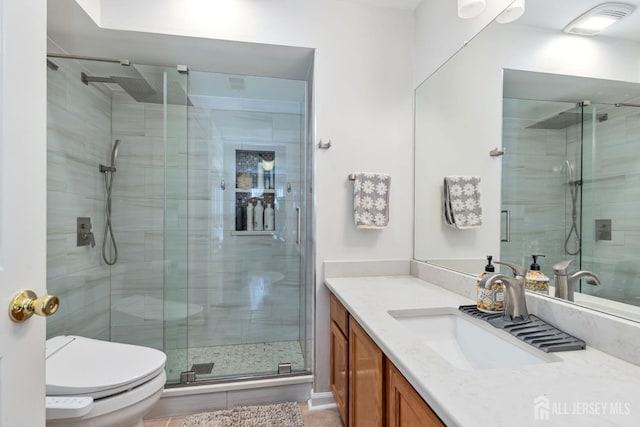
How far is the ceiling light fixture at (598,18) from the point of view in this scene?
0.89 metres

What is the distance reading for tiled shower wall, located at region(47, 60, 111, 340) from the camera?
179 cm

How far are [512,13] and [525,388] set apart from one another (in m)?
1.38

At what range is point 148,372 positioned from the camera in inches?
53.9

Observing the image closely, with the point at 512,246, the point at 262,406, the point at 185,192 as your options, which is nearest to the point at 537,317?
the point at 512,246

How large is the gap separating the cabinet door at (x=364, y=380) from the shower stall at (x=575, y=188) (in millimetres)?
710

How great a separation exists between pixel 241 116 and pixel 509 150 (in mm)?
2035

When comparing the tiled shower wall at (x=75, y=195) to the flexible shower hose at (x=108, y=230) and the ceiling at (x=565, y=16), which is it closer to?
the flexible shower hose at (x=108, y=230)

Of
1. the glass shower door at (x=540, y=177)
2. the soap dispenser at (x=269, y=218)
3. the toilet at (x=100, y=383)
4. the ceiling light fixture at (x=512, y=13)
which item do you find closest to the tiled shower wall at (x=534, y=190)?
the glass shower door at (x=540, y=177)

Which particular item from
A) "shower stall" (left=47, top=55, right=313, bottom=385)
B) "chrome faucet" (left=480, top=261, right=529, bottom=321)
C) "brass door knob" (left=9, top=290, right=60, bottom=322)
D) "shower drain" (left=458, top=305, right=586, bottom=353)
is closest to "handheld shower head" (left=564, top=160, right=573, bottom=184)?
"chrome faucet" (left=480, top=261, right=529, bottom=321)

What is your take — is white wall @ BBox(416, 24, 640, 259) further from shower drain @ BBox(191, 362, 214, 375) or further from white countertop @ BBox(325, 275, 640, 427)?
shower drain @ BBox(191, 362, 214, 375)

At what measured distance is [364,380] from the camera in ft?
3.88

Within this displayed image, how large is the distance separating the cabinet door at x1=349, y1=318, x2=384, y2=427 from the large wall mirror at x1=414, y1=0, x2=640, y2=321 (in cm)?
69

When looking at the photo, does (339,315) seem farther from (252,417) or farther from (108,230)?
(108,230)

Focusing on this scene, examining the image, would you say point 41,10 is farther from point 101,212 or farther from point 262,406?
point 262,406
